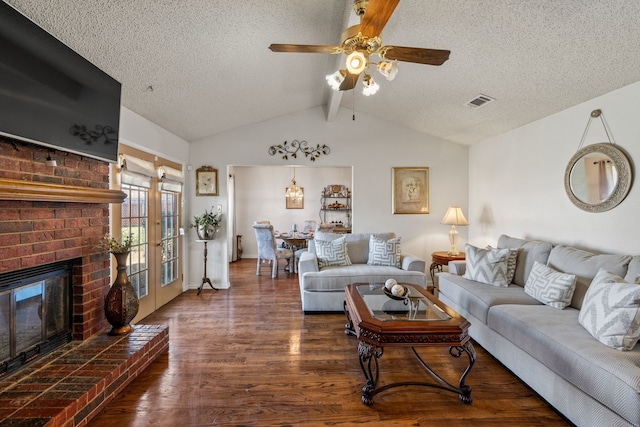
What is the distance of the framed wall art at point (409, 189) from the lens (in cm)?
480

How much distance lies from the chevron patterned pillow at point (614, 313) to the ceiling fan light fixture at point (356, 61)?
2085mm

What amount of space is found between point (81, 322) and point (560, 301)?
147 inches

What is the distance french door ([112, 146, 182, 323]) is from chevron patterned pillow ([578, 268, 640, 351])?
381cm

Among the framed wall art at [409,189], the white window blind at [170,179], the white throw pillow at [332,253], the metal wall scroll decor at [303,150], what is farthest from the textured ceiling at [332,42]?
the white throw pillow at [332,253]

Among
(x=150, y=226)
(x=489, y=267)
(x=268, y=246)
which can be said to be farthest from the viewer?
(x=268, y=246)

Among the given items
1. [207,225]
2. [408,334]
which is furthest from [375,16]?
[207,225]

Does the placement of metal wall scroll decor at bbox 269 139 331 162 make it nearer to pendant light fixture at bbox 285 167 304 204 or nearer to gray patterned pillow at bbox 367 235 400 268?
gray patterned pillow at bbox 367 235 400 268

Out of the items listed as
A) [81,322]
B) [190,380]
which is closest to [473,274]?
[190,380]

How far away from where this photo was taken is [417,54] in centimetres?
196

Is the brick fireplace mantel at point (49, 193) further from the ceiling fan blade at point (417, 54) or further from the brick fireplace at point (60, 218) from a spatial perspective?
the ceiling fan blade at point (417, 54)

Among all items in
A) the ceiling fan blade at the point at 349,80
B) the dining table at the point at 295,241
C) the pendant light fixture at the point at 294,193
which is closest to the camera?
the ceiling fan blade at the point at 349,80

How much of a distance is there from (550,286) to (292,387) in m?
2.20

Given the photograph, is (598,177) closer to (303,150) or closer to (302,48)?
(302,48)

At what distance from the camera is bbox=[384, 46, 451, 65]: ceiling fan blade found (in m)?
1.92
